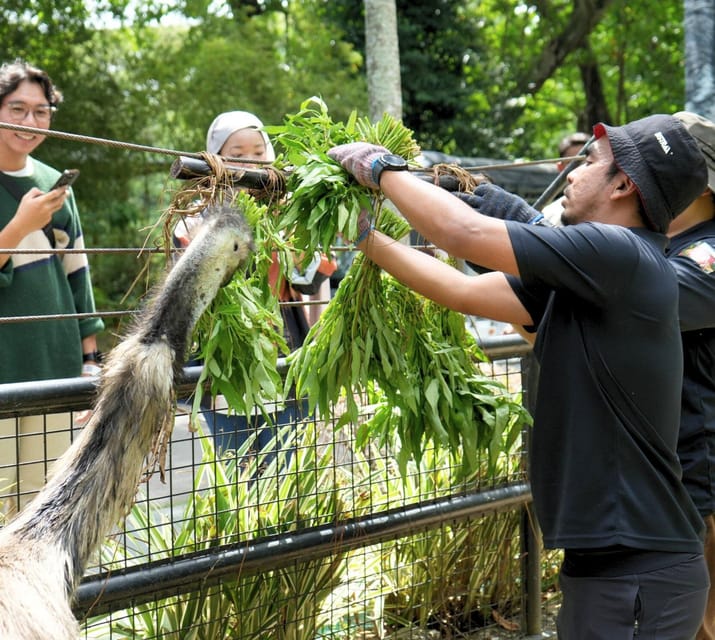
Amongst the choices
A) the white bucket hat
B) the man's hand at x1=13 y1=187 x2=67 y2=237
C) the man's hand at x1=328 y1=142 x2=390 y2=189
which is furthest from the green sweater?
the man's hand at x1=328 y1=142 x2=390 y2=189

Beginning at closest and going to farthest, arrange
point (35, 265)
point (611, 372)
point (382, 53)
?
point (611, 372) < point (35, 265) < point (382, 53)

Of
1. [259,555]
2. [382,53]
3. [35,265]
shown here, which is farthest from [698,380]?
[382,53]

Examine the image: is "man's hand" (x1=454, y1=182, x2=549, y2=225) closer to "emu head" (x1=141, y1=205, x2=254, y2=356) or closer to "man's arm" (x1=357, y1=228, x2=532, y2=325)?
"man's arm" (x1=357, y1=228, x2=532, y2=325)

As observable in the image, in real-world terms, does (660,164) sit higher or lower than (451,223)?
higher

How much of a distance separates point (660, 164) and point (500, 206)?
2.04 ft

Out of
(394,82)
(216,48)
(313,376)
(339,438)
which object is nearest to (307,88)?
(216,48)

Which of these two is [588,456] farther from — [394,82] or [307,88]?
[307,88]

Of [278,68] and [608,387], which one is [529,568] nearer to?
[608,387]

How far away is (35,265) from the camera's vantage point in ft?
12.4

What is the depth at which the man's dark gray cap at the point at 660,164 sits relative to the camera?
2396mm

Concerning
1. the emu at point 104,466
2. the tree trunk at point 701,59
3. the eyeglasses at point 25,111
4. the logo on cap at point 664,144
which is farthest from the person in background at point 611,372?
the tree trunk at point 701,59

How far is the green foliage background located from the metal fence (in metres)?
6.46

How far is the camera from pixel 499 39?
65.1 ft

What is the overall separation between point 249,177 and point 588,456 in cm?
119
